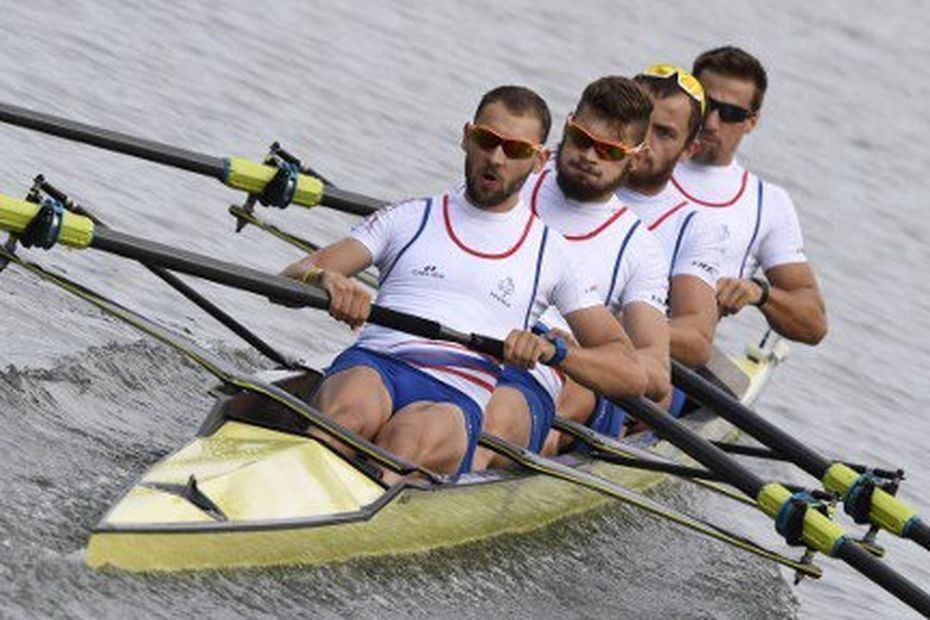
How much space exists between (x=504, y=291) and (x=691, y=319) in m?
2.16

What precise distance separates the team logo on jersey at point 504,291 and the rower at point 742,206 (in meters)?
2.63

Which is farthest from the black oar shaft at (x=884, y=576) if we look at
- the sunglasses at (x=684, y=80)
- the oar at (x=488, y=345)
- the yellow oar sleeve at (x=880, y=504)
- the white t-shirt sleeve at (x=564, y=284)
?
the sunglasses at (x=684, y=80)

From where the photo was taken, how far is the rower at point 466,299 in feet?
34.1

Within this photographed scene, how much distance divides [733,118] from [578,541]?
2570 millimetres

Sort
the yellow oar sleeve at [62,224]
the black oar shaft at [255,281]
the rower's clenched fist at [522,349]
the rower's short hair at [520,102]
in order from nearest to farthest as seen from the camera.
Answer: the yellow oar sleeve at [62,224] → the black oar shaft at [255,281] → the rower's clenched fist at [522,349] → the rower's short hair at [520,102]

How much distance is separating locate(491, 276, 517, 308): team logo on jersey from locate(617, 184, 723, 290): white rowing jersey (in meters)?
2.21

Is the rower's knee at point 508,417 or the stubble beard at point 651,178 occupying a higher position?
the stubble beard at point 651,178

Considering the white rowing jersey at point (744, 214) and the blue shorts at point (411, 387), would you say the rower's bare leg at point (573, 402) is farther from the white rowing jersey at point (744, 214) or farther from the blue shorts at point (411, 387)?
the white rowing jersey at point (744, 214)

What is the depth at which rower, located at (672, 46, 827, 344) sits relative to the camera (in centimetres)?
1325

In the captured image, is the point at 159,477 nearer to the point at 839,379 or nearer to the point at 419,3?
the point at 839,379

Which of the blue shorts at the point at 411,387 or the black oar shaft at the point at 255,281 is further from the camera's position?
the blue shorts at the point at 411,387

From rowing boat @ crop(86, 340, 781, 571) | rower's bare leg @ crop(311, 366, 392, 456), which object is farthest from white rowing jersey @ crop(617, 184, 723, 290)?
rower's bare leg @ crop(311, 366, 392, 456)

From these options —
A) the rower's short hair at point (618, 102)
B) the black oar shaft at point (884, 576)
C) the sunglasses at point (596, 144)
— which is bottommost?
the black oar shaft at point (884, 576)

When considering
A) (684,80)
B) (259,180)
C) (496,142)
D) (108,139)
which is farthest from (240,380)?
(684,80)
